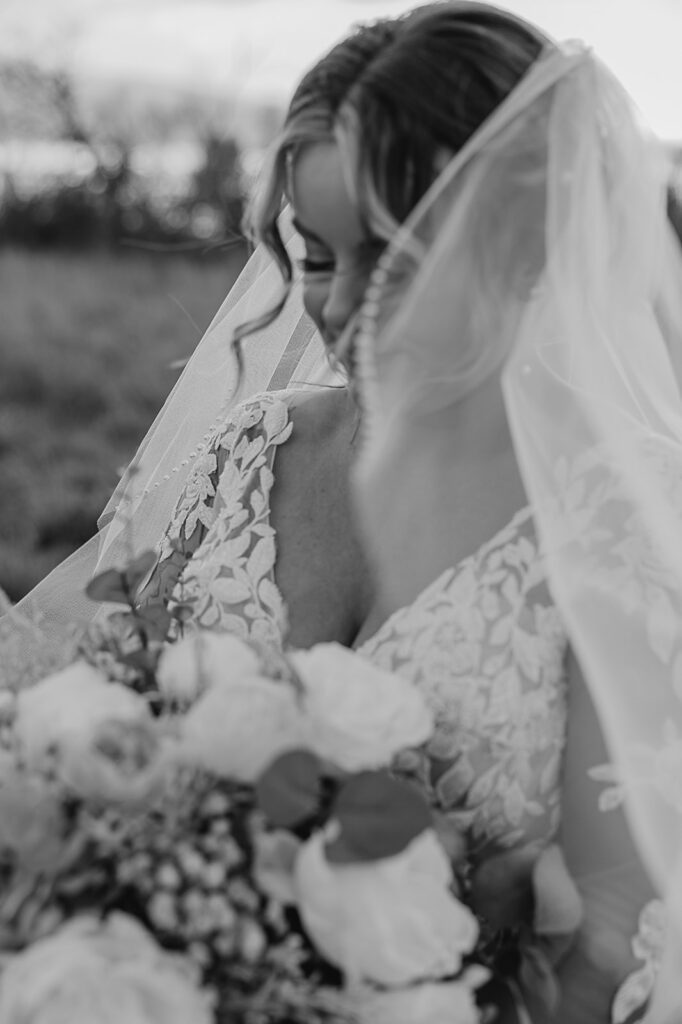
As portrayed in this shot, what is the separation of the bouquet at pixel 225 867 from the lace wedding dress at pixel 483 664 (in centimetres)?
29

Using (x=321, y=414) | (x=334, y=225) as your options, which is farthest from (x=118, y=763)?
(x=321, y=414)

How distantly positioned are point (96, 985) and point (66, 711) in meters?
0.28

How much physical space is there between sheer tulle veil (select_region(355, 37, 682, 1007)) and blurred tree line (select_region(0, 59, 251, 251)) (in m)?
6.49

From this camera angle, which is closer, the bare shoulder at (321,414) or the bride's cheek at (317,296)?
the bride's cheek at (317,296)

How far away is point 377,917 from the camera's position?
1.18 metres

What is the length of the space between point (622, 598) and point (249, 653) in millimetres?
590

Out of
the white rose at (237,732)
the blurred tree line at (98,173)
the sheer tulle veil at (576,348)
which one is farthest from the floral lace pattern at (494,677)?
the blurred tree line at (98,173)

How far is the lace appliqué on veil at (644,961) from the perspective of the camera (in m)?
1.58

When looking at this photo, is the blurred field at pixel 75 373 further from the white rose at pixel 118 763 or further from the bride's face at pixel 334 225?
the white rose at pixel 118 763

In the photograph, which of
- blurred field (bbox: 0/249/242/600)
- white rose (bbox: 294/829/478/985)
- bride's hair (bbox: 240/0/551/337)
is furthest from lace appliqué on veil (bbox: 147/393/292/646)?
blurred field (bbox: 0/249/242/600)

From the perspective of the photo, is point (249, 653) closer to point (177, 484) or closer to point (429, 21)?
point (429, 21)

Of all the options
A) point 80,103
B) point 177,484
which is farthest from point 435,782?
point 80,103

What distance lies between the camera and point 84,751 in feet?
3.85

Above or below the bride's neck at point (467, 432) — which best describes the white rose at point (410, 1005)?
below
